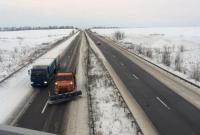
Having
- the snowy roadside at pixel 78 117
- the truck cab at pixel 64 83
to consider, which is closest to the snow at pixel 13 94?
the truck cab at pixel 64 83

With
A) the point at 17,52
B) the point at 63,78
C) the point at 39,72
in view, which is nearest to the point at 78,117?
the point at 63,78

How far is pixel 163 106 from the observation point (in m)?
20.4

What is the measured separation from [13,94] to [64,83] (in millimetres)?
4561

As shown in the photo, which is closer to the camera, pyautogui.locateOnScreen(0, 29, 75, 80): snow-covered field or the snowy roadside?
the snowy roadside

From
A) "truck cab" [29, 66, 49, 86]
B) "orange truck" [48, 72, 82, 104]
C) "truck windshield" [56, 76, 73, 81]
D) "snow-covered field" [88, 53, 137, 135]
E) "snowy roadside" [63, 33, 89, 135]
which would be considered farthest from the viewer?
"truck cab" [29, 66, 49, 86]

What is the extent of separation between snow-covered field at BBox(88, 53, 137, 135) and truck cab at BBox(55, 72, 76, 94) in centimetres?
183

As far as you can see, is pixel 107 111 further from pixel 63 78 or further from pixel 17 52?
pixel 17 52

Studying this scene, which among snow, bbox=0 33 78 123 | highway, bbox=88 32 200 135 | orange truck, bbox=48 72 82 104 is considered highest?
orange truck, bbox=48 72 82 104

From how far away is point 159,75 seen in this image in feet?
105

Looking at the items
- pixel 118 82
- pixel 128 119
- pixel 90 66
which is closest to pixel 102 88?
pixel 118 82

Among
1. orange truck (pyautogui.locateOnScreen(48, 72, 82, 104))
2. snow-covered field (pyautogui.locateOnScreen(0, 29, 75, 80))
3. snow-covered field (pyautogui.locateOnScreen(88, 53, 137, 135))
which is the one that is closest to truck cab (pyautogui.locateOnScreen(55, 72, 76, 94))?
orange truck (pyautogui.locateOnScreen(48, 72, 82, 104))

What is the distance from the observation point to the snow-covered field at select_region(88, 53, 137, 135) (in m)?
16.3

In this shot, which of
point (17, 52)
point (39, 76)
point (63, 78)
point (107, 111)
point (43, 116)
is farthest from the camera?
point (17, 52)

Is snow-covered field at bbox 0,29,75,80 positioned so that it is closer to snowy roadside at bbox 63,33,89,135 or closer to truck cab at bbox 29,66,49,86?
truck cab at bbox 29,66,49,86
